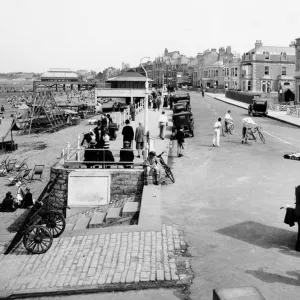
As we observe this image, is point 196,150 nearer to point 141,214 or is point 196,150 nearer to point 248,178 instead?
point 248,178

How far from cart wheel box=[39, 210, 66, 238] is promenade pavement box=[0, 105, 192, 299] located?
27 cm

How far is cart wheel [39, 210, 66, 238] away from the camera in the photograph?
1010cm

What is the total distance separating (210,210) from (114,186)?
4.34m

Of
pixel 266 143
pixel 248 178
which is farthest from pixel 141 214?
pixel 266 143

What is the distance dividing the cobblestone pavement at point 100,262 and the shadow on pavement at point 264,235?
1.29m

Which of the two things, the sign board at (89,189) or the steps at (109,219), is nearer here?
the steps at (109,219)

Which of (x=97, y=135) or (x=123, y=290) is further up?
(x=97, y=135)

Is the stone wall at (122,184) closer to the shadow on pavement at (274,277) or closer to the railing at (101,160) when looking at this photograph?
the railing at (101,160)

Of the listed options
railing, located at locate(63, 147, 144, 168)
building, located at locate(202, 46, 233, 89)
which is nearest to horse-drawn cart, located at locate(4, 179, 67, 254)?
railing, located at locate(63, 147, 144, 168)

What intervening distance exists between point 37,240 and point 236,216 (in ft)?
16.3

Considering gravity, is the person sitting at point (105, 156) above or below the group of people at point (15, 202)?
above

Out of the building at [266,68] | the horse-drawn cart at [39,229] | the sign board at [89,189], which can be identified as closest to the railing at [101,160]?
the sign board at [89,189]

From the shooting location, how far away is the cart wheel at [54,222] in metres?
10.1

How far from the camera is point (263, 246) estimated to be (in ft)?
29.3
